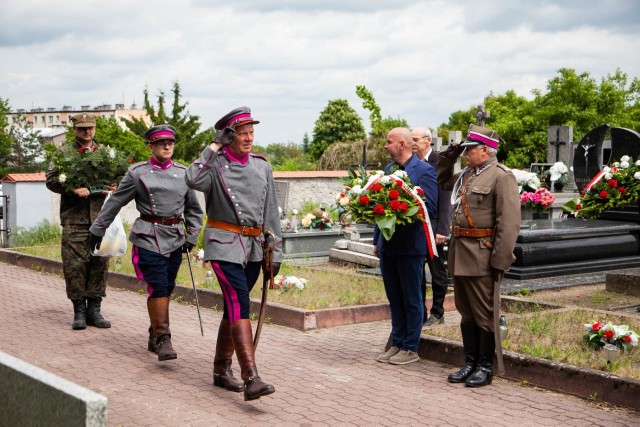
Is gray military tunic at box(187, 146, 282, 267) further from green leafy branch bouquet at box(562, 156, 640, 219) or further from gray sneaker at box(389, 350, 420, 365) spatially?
green leafy branch bouquet at box(562, 156, 640, 219)

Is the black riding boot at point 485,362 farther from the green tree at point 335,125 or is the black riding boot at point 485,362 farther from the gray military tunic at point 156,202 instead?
the green tree at point 335,125

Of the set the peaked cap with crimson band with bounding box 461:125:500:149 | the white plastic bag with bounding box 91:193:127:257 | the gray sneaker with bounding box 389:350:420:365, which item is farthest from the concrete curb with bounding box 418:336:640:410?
the white plastic bag with bounding box 91:193:127:257

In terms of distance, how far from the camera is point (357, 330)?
9711 mm

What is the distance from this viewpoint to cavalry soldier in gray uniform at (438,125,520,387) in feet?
23.1

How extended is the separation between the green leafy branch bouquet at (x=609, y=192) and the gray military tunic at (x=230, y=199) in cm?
624

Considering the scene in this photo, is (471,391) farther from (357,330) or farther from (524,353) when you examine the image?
(357,330)

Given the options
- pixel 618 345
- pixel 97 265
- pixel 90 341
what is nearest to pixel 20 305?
pixel 97 265

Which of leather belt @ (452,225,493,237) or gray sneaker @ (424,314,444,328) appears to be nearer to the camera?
leather belt @ (452,225,493,237)

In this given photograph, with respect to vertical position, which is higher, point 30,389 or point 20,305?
point 30,389

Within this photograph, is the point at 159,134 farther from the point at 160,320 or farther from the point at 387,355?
the point at 387,355

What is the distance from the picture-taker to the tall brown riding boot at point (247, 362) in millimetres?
6359

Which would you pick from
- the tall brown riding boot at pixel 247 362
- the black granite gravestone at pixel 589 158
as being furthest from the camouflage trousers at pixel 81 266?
the black granite gravestone at pixel 589 158

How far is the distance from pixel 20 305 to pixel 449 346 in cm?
612

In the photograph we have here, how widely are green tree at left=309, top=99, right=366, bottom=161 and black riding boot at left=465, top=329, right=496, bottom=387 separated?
62126 millimetres
